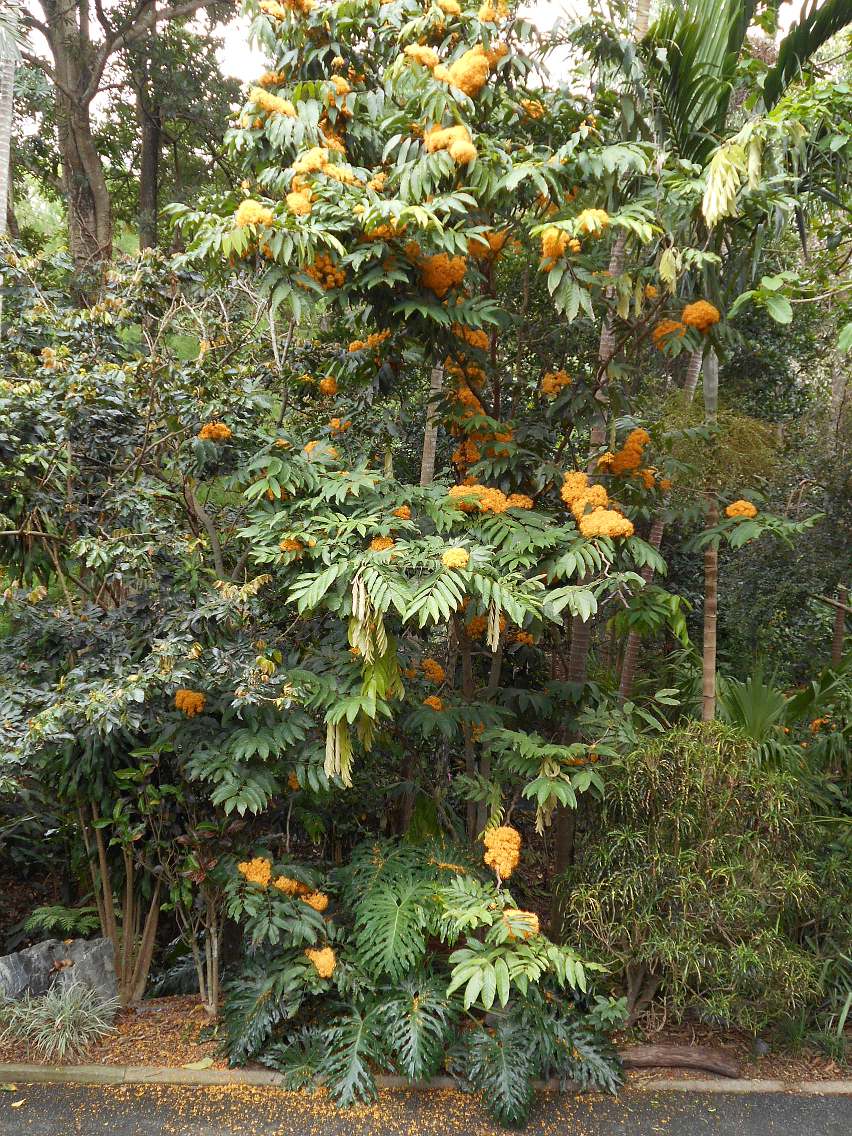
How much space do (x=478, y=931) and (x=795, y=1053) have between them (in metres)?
1.35

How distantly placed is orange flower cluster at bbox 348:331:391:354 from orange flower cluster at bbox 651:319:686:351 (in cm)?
110

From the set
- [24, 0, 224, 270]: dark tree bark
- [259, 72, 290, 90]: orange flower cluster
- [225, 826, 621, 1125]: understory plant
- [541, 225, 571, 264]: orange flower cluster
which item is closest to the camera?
[541, 225, 571, 264]: orange flower cluster

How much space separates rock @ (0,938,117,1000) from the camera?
3.30 metres

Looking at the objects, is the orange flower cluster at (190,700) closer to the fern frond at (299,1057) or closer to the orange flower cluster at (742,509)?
the fern frond at (299,1057)

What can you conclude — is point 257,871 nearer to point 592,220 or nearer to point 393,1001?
point 393,1001

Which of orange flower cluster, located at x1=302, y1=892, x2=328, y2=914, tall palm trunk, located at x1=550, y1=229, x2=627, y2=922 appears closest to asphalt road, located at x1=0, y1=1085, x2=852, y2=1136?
orange flower cluster, located at x1=302, y1=892, x2=328, y2=914

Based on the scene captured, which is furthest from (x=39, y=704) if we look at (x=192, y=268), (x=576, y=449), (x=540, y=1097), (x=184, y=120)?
(x=184, y=120)

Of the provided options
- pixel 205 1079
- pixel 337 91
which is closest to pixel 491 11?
pixel 337 91

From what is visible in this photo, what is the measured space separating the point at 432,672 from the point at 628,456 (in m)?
1.26

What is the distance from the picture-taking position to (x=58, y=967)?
135 inches

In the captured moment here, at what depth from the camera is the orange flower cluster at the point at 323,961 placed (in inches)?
119

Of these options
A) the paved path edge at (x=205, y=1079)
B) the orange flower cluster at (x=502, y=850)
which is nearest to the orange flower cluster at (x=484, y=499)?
the orange flower cluster at (x=502, y=850)

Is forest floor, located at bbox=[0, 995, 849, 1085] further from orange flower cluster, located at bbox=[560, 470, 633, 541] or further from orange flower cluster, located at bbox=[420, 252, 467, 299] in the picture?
orange flower cluster, located at bbox=[420, 252, 467, 299]

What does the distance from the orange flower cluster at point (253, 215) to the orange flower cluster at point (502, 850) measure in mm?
2276
